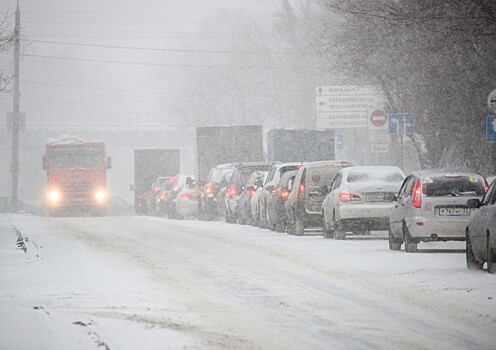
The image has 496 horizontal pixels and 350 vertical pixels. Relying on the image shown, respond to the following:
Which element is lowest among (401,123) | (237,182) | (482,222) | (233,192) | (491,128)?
(482,222)

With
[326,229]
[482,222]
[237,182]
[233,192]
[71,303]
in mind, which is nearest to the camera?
[71,303]

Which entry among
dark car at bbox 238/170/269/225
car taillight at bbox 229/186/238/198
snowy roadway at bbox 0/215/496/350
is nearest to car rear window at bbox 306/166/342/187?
snowy roadway at bbox 0/215/496/350

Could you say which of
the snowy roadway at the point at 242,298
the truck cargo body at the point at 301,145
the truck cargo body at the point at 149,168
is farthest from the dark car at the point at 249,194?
the truck cargo body at the point at 149,168

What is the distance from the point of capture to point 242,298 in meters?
14.8

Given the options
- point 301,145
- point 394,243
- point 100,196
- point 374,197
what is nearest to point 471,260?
point 394,243

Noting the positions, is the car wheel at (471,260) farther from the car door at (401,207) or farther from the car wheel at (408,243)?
the car door at (401,207)

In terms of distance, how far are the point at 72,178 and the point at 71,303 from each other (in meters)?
42.4

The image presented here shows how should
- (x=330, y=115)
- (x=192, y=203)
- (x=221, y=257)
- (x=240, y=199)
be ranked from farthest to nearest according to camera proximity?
1. (x=330, y=115)
2. (x=192, y=203)
3. (x=240, y=199)
4. (x=221, y=257)

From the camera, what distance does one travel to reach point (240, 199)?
4162 cm

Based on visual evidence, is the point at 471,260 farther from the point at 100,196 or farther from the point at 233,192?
the point at 100,196

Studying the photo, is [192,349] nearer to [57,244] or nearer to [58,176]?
[57,244]

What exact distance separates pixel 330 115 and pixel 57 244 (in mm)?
34680

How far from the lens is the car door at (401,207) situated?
2377 centimetres

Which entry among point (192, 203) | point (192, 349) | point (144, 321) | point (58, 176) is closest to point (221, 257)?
point (144, 321)
